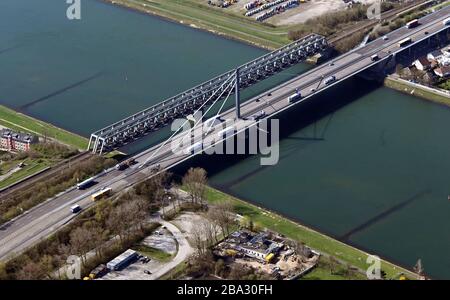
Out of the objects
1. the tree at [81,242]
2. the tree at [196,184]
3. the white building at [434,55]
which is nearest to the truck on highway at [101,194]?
the tree at [81,242]

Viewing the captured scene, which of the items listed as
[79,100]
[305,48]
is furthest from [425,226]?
[79,100]

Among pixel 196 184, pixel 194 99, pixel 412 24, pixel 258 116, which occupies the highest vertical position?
pixel 412 24

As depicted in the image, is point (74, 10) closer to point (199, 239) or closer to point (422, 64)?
point (422, 64)

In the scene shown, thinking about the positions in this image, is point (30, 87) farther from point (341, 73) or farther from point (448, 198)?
point (448, 198)

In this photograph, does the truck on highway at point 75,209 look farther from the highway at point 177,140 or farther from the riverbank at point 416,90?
the riverbank at point 416,90

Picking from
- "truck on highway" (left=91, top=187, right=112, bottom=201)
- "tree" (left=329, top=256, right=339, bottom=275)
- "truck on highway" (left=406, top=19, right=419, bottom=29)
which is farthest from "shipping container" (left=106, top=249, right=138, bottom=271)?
"truck on highway" (left=406, top=19, right=419, bottom=29)

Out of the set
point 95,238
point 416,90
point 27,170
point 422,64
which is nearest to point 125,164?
point 27,170
